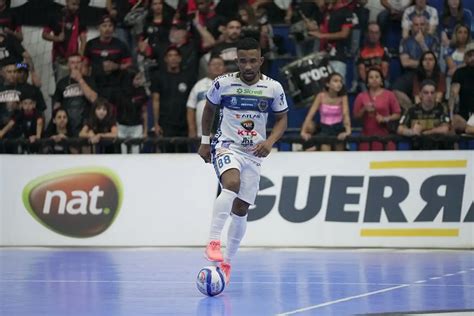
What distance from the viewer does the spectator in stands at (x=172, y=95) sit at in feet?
64.8

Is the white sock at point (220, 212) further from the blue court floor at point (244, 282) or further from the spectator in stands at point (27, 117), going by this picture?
the spectator in stands at point (27, 117)

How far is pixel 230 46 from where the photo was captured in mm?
19500

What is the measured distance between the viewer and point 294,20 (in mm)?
20797

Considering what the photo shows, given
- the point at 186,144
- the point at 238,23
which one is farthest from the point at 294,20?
the point at 186,144

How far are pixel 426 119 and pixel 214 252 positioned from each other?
724 cm

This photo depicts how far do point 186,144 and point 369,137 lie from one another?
3084 millimetres

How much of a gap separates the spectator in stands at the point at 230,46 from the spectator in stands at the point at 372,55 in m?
2.13

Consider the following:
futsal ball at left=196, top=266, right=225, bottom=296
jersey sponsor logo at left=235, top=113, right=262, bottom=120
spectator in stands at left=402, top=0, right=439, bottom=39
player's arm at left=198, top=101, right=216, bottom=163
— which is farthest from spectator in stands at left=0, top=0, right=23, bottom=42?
futsal ball at left=196, top=266, right=225, bottom=296

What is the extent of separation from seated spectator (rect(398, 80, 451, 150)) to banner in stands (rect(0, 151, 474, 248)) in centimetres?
32

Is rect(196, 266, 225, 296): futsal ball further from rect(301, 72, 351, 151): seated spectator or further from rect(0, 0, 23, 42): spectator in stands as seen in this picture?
rect(0, 0, 23, 42): spectator in stands

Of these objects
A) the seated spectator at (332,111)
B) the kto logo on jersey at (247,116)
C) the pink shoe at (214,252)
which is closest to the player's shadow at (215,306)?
the pink shoe at (214,252)

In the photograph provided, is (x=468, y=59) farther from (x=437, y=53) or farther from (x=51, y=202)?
(x=51, y=202)

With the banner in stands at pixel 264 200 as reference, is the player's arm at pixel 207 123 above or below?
above

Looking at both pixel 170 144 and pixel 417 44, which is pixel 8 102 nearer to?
pixel 170 144
